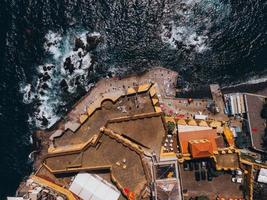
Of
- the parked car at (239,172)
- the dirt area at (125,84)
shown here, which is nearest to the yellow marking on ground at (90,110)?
the dirt area at (125,84)

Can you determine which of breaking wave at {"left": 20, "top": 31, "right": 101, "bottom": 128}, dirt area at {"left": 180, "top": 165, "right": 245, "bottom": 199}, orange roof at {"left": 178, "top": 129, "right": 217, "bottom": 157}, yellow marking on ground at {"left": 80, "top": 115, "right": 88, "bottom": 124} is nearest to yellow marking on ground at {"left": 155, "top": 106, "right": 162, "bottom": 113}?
orange roof at {"left": 178, "top": 129, "right": 217, "bottom": 157}

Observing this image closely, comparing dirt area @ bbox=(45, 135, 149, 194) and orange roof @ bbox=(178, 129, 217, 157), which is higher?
orange roof @ bbox=(178, 129, 217, 157)

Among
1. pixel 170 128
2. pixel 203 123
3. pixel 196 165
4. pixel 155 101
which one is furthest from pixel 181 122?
pixel 196 165

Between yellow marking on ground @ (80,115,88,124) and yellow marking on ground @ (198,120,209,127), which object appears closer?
yellow marking on ground @ (198,120,209,127)

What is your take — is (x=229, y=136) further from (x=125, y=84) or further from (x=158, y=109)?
(x=125, y=84)

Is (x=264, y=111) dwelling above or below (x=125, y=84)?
below

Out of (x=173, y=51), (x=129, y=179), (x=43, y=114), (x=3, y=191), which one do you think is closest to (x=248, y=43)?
(x=173, y=51)

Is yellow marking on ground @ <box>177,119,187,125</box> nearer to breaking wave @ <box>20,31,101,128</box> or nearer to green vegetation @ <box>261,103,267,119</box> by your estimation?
green vegetation @ <box>261,103,267,119</box>
